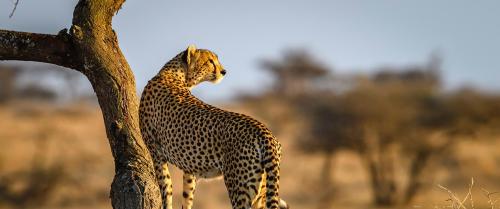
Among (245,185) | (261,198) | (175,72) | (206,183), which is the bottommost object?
(206,183)

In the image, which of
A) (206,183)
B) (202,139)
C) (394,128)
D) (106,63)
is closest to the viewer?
(106,63)

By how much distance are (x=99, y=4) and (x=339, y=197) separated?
15.9m

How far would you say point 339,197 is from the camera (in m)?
21.0

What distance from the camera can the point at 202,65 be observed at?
7.13 metres

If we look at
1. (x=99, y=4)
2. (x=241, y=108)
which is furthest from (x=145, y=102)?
(x=241, y=108)

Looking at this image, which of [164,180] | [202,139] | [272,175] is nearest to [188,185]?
[164,180]

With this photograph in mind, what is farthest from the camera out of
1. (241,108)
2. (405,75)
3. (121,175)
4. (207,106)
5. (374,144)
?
(405,75)

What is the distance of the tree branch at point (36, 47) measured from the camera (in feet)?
18.2

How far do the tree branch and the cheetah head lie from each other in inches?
62.5

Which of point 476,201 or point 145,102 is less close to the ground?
point 145,102

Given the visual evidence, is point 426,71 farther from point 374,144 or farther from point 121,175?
point 121,175

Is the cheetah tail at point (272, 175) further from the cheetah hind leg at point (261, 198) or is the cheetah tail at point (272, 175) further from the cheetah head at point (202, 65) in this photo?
the cheetah head at point (202, 65)

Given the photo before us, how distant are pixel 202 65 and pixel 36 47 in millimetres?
1761

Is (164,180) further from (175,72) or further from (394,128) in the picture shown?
(394,128)
